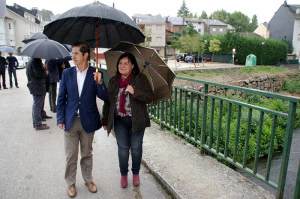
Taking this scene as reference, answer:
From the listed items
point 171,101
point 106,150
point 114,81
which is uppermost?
point 114,81

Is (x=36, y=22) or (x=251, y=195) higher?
(x=36, y=22)

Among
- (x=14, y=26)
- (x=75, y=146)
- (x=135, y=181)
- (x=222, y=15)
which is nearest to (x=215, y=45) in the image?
(x=14, y=26)

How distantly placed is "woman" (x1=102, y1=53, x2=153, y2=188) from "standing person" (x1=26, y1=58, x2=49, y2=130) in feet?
12.0

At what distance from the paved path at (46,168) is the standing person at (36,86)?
265 mm

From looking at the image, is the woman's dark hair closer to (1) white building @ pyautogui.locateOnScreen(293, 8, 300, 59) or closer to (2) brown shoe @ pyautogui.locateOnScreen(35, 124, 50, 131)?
(2) brown shoe @ pyautogui.locateOnScreen(35, 124, 50, 131)

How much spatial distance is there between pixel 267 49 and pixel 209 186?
46118 mm

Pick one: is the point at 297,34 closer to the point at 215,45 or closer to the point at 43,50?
the point at 215,45

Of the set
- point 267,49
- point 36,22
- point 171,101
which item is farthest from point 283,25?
point 171,101

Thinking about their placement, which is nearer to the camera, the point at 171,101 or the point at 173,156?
the point at 173,156

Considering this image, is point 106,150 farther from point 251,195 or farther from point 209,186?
point 251,195

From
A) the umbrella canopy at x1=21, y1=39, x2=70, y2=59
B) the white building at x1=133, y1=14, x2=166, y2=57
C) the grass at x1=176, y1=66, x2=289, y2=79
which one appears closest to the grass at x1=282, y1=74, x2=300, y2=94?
the grass at x1=176, y1=66, x2=289, y2=79

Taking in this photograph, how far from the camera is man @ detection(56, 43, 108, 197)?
3635mm

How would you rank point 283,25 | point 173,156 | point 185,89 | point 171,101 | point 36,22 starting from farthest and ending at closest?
point 36,22 → point 283,25 → point 171,101 → point 185,89 → point 173,156

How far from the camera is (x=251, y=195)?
146 inches
